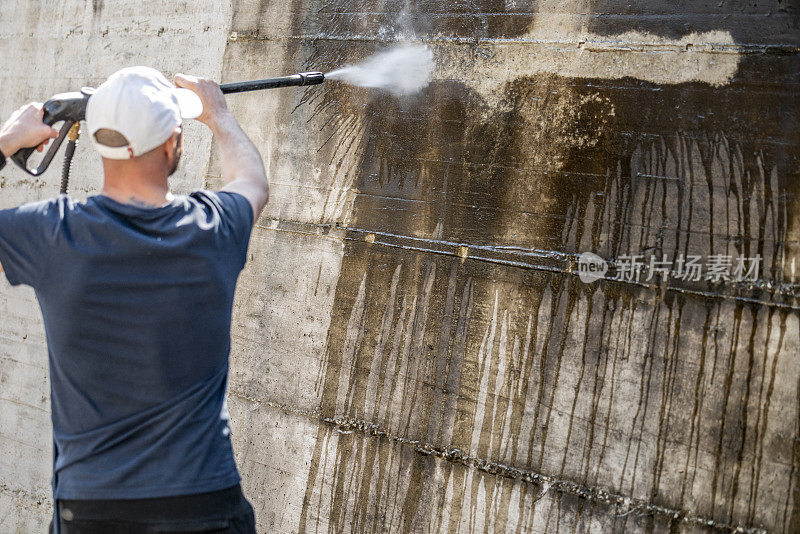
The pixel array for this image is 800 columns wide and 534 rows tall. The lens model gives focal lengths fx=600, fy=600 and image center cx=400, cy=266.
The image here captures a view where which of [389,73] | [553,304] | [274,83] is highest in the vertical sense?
[389,73]

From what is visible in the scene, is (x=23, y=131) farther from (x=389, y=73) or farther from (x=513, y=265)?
(x=513, y=265)

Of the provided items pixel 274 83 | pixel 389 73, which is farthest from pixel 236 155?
pixel 389 73

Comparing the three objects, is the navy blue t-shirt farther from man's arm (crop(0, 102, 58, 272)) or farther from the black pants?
man's arm (crop(0, 102, 58, 272))

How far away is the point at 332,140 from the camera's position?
111 inches

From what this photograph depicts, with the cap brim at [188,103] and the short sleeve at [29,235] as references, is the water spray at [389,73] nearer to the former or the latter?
the cap brim at [188,103]

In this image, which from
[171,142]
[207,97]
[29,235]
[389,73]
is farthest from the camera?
[389,73]

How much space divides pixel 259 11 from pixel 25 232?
6.11 ft

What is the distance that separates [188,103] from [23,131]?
552 mm

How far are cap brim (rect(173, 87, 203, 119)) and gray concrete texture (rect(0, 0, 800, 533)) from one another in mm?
914

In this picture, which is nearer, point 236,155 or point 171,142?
point 171,142

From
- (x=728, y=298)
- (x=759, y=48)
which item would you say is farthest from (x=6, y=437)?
(x=759, y=48)

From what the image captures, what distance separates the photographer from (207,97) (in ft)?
6.81

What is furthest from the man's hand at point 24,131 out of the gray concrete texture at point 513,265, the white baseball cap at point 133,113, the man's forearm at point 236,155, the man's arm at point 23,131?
the gray concrete texture at point 513,265

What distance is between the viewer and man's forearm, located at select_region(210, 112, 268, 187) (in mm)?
1947
